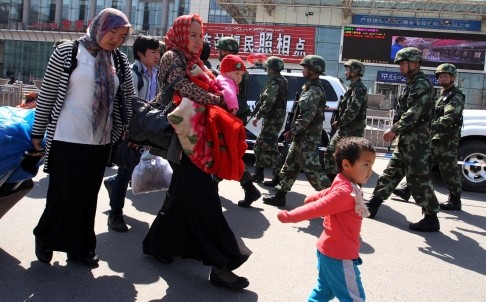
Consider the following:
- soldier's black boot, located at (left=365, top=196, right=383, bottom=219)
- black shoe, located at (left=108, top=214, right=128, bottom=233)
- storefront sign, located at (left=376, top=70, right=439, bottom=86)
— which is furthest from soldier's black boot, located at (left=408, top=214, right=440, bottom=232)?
storefront sign, located at (left=376, top=70, right=439, bottom=86)

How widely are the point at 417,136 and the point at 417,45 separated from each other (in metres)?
27.0

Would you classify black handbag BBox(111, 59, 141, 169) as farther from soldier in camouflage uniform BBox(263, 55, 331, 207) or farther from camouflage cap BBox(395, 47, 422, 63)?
camouflage cap BBox(395, 47, 422, 63)

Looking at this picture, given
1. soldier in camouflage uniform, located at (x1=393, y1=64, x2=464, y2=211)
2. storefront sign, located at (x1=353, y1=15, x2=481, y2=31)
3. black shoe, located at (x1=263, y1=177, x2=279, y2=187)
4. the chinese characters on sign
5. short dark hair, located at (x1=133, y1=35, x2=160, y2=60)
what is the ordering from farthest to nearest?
the chinese characters on sign
storefront sign, located at (x1=353, y1=15, x2=481, y2=31)
black shoe, located at (x1=263, y1=177, x2=279, y2=187)
soldier in camouflage uniform, located at (x1=393, y1=64, x2=464, y2=211)
short dark hair, located at (x1=133, y1=35, x2=160, y2=60)

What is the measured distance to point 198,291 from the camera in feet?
10.3

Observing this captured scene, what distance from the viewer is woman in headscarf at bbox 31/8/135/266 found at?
3.11 m

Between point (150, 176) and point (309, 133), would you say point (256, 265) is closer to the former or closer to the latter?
point (150, 176)

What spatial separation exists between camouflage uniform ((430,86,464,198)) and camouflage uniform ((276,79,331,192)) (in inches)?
66.6

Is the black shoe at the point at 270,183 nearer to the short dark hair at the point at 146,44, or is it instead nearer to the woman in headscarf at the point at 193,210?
the short dark hair at the point at 146,44

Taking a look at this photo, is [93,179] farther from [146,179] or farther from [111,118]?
[146,179]

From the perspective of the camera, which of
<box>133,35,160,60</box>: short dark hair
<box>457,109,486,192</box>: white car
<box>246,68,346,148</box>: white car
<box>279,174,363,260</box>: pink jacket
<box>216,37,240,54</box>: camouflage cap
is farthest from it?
<box>246,68,346,148</box>: white car

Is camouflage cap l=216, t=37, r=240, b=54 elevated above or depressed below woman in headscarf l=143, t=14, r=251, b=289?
above

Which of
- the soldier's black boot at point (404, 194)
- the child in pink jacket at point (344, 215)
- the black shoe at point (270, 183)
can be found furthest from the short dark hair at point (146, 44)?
the soldier's black boot at point (404, 194)

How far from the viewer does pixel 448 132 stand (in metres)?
6.28

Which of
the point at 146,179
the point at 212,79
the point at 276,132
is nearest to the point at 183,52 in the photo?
the point at 212,79
